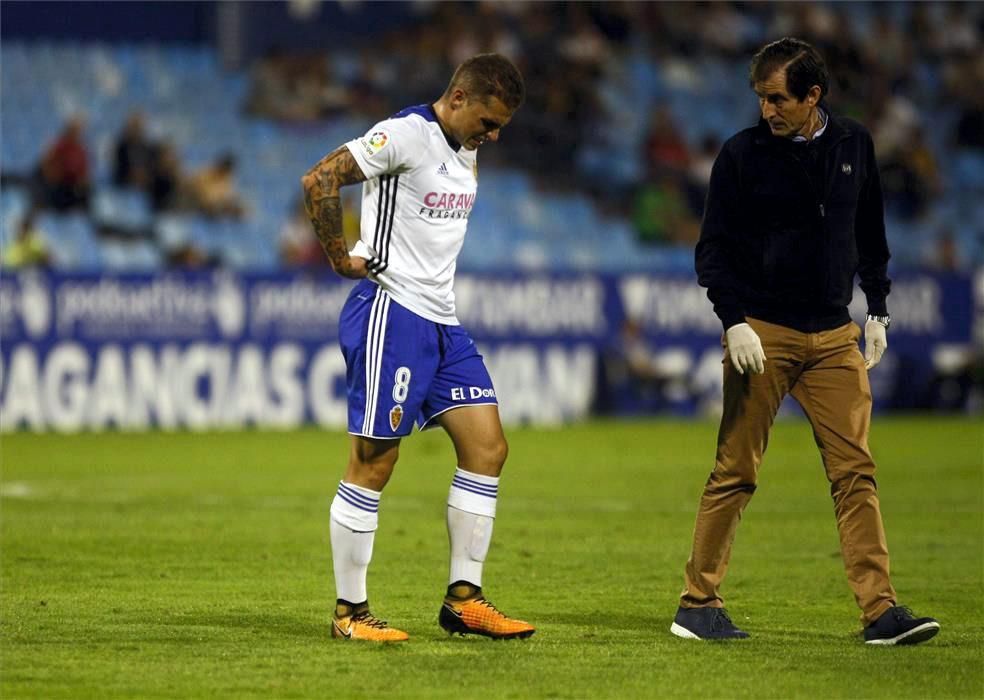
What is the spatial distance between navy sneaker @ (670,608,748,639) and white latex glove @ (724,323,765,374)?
983mm

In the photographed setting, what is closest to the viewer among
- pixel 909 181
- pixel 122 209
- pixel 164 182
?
pixel 122 209

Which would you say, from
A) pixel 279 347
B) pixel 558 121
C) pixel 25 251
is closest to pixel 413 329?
pixel 279 347

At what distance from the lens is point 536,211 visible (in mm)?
24828

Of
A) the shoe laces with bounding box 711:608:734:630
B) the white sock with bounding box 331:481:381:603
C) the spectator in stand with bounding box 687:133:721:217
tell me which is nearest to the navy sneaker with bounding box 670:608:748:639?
the shoe laces with bounding box 711:608:734:630

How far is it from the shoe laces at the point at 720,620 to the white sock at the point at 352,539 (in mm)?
1393

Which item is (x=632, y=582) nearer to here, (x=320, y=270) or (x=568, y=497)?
(x=568, y=497)

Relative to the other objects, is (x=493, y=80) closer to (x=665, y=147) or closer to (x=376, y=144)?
(x=376, y=144)

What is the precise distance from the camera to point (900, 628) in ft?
22.4

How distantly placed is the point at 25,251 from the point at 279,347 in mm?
3323

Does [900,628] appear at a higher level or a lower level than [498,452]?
lower

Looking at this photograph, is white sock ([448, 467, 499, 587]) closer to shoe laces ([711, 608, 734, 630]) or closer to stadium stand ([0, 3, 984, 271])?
shoe laces ([711, 608, 734, 630])

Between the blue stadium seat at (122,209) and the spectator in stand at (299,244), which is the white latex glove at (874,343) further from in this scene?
the blue stadium seat at (122,209)

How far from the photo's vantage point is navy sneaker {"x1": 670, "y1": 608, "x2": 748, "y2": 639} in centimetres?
702

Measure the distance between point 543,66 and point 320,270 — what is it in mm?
6341
